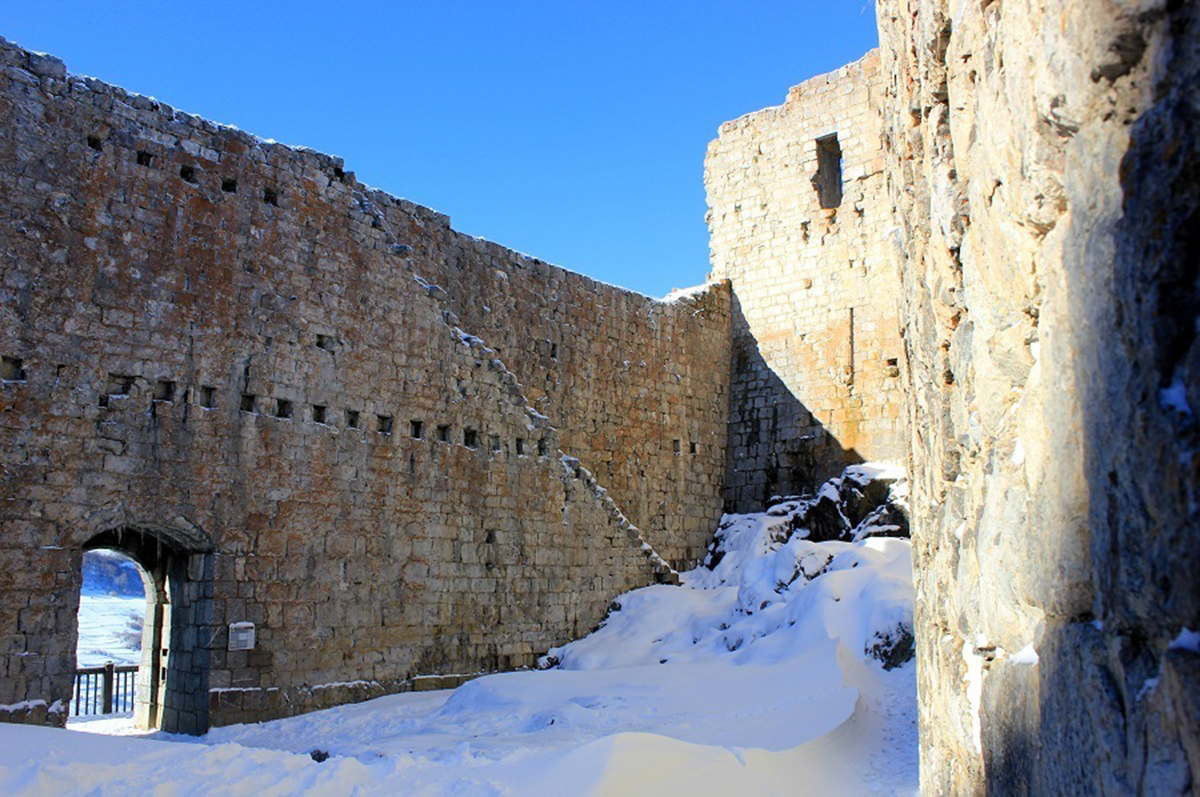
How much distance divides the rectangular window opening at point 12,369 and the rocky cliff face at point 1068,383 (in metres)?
8.14

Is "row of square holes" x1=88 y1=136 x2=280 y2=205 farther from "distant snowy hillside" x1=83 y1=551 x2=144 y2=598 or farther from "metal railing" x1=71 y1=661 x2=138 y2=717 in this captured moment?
"distant snowy hillside" x1=83 y1=551 x2=144 y2=598

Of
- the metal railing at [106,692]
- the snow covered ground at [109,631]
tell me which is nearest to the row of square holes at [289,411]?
the metal railing at [106,692]

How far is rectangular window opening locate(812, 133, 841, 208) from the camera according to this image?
59.8 feet

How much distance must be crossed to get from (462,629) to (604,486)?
439 centimetres

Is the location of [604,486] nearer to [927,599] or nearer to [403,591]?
[403,591]

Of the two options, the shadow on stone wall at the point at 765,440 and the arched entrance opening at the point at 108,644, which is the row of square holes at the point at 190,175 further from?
the shadow on stone wall at the point at 765,440

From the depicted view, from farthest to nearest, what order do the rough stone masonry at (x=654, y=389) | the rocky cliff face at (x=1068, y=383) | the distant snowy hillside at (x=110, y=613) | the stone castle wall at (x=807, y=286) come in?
the distant snowy hillside at (x=110, y=613) → the stone castle wall at (x=807, y=286) → the rough stone masonry at (x=654, y=389) → the rocky cliff face at (x=1068, y=383)

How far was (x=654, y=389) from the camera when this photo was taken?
56.7 feet

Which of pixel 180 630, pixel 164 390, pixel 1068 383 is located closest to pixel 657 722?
pixel 180 630

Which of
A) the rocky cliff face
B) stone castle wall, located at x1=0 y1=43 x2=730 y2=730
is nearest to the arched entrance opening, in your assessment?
stone castle wall, located at x1=0 y1=43 x2=730 y2=730

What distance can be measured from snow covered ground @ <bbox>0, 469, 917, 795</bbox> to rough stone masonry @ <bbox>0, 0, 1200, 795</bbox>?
3.98 feet

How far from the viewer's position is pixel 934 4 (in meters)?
4.10

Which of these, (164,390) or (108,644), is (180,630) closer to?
(164,390)

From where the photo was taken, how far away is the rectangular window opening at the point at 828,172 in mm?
18219
